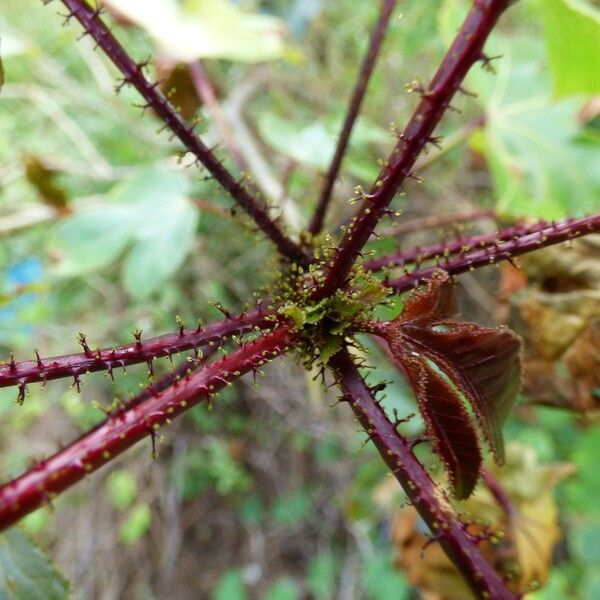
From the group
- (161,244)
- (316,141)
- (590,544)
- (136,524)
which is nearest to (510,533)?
(590,544)

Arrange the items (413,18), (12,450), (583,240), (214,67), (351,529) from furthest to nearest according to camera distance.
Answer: (12,450), (214,67), (351,529), (413,18), (583,240)

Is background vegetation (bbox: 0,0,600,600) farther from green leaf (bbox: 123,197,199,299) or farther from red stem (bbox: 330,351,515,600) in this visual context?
red stem (bbox: 330,351,515,600)

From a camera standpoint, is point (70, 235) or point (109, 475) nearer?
point (70, 235)

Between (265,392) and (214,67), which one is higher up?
(214,67)

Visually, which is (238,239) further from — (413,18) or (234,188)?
(234,188)

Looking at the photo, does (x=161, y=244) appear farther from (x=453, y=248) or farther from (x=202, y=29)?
(x=453, y=248)

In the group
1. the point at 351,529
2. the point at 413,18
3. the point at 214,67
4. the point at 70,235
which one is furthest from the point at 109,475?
the point at 413,18
